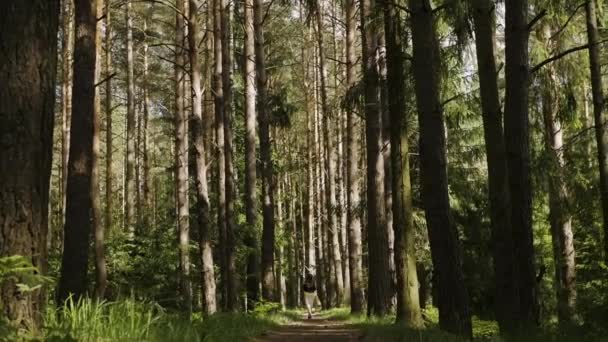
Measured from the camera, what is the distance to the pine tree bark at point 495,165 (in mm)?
9197

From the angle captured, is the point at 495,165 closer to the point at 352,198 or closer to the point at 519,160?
the point at 519,160

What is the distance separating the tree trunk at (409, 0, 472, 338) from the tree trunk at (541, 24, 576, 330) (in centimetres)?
412

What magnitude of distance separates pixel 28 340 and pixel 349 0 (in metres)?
15.5

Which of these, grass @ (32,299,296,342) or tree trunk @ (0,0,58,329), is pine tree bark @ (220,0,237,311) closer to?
grass @ (32,299,296,342)

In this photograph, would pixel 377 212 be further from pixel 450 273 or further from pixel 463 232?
pixel 463 232

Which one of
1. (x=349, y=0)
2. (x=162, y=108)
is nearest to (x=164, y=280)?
(x=349, y=0)

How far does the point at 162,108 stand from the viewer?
36531 millimetres

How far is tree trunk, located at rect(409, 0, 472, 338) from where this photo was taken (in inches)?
318

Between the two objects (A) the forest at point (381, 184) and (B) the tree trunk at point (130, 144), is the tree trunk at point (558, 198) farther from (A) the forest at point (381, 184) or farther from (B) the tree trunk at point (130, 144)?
(B) the tree trunk at point (130, 144)

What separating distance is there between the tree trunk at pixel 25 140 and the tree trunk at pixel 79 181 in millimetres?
5049

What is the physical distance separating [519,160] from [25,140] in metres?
7.06

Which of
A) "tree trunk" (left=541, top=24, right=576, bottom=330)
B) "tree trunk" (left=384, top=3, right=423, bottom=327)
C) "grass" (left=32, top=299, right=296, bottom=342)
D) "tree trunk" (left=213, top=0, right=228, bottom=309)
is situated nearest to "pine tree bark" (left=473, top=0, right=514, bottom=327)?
"tree trunk" (left=384, top=3, right=423, bottom=327)

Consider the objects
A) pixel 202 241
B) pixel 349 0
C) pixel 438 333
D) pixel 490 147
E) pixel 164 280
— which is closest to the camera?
pixel 438 333

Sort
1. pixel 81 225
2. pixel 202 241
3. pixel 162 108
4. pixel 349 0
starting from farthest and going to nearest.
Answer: pixel 162 108 < pixel 349 0 < pixel 202 241 < pixel 81 225
